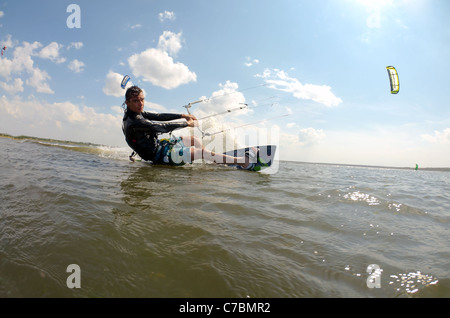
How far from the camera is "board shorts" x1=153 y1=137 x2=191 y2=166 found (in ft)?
26.2

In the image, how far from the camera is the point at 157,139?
7887mm

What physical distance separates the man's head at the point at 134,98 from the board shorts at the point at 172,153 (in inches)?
65.9

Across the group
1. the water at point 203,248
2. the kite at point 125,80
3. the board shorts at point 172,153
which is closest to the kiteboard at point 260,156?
the board shorts at point 172,153

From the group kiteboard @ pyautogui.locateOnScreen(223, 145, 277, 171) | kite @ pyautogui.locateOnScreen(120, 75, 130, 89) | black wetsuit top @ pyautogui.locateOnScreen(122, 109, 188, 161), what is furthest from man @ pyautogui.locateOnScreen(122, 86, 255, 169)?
kite @ pyautogui.locateOnScreen(120, 75, 130, 89)

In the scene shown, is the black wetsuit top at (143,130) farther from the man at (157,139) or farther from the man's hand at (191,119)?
the man's hand at (191,119)

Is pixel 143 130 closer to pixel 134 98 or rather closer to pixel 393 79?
pixel 134 98

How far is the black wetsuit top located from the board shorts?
0.84ft

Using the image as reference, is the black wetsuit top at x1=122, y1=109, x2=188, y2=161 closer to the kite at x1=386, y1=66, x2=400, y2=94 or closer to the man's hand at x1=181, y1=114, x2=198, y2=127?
the man's hand at x1=181, y1=114, x2=198, y2=127

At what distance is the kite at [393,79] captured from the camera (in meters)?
14.1

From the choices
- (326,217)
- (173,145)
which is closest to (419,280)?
(326,217)

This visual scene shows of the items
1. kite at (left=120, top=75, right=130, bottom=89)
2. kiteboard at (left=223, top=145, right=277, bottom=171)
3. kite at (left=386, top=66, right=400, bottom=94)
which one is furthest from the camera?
kite at (left=386, top=66, right=400, bottom=94)

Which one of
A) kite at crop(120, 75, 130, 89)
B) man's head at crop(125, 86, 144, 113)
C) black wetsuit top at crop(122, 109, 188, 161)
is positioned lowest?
black wetsuit top at crop(122, 109, 188, 161)

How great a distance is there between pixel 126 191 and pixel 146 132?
3.66m

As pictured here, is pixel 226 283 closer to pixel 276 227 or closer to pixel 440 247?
pixel 276 227
